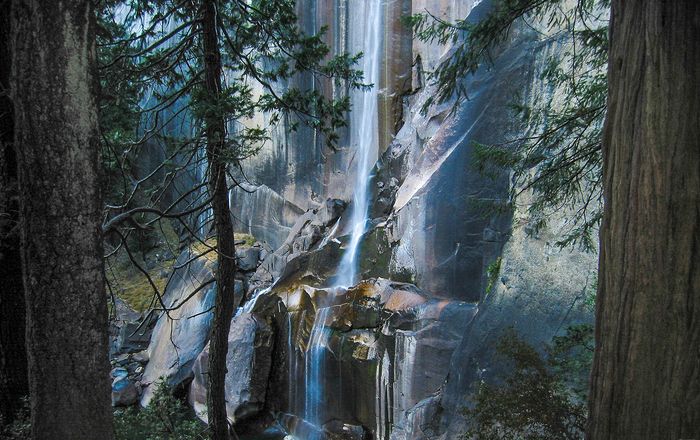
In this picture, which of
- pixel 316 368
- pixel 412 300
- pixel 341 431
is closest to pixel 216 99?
pixel 412 300

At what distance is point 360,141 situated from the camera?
60.4 feet

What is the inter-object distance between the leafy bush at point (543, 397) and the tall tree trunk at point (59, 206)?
4.00 meters

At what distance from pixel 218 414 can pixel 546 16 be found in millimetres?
8277

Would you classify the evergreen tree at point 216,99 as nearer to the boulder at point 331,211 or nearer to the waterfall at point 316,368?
the waterfall at point 316,368

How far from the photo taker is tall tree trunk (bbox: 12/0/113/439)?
276 centimetres

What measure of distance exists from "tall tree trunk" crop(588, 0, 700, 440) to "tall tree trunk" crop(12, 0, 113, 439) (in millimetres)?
2827

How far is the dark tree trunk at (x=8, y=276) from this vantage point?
460 cm

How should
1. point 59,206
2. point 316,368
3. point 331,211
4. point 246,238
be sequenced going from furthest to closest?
point 246,238 → point 331,211 → point 316,368 → point 59,206

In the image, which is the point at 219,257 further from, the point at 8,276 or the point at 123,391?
the point at 123,391

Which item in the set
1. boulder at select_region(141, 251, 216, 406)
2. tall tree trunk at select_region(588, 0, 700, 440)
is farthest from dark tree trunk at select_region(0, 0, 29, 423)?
boulder at select_region(141, 251, 216, 406)

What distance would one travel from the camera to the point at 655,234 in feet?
8.36

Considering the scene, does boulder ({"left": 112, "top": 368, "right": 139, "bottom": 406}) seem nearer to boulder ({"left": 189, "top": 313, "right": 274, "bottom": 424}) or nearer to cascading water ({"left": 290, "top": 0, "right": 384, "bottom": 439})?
boulder ({"left": 189, "top": 313, "right": 274, "bottom": 424})

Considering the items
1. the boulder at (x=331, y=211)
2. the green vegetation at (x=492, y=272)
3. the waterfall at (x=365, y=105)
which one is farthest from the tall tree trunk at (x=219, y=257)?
the boulder at (x=331, y=211)

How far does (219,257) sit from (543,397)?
404 cm
